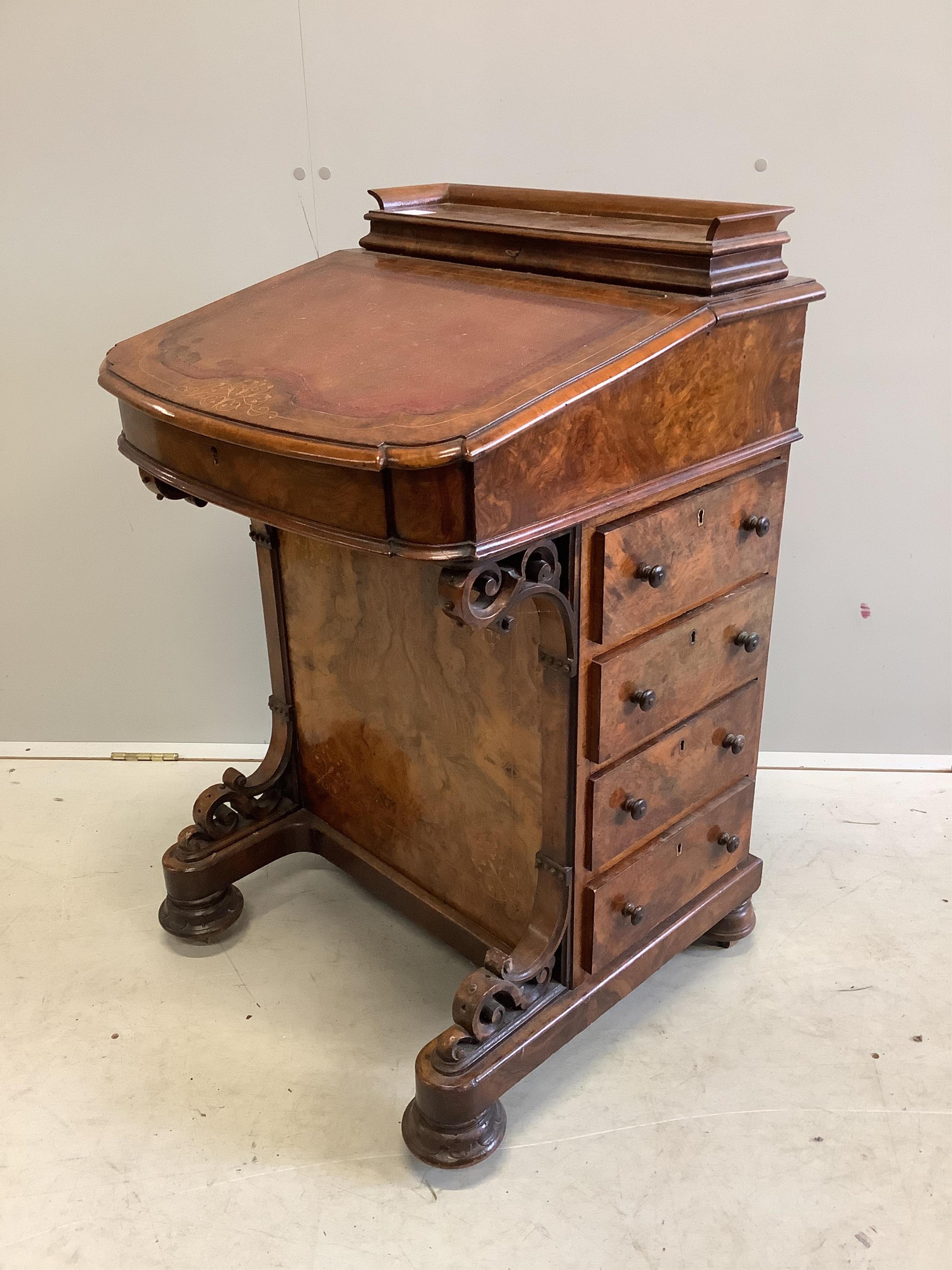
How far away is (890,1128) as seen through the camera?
5.92 feet

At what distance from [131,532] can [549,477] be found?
163cm

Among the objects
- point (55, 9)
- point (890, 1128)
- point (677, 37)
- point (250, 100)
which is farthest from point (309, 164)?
point (890, 1128)

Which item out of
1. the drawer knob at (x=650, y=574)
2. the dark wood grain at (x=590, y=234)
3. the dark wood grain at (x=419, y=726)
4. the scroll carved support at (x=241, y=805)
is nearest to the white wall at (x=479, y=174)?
the dark wood grain at (x=590, y=234)

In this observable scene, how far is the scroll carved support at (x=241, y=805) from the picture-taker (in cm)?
221

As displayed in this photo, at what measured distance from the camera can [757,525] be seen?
180cm

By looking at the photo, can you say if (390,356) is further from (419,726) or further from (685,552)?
(419,726)

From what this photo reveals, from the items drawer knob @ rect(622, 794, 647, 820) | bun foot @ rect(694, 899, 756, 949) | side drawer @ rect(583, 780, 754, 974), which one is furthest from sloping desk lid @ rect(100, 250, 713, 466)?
bun foot @ rect(694, 899, 756, 949)

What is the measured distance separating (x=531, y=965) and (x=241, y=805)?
802 millimetres

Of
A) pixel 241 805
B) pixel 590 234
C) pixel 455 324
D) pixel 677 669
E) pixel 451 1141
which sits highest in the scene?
pixel 590 234

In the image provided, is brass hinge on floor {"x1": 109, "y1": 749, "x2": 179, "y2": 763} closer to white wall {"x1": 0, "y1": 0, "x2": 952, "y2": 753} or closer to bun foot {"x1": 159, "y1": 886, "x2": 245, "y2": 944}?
white wall {"x1": 0, "y1": 0, "x2": 952, "y2": 753}

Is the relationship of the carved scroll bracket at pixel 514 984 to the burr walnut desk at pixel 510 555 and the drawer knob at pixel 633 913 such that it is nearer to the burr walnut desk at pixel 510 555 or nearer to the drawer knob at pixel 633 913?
the burr walnut desk at pixel 510 555

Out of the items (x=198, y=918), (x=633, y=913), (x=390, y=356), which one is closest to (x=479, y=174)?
(x=390, y=356)

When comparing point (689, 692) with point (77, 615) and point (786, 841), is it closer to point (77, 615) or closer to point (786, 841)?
point (786, 841)

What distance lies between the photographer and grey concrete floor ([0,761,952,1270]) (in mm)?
1646
